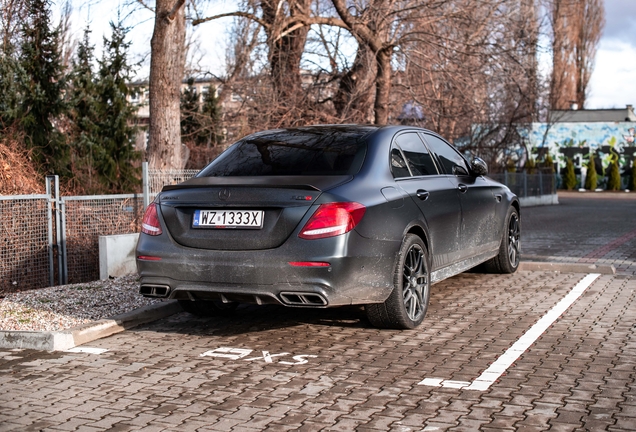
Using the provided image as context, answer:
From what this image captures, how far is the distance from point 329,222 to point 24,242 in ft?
17.4

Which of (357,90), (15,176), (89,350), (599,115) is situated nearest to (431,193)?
(89,350)

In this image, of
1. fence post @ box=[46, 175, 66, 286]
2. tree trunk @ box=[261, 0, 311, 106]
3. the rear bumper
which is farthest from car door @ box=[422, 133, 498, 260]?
tree trunk @ box=[261, 0, 311, 106]

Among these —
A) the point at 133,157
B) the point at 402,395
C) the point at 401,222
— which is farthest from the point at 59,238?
the point at 133,157

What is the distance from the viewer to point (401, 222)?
6672 millimetres

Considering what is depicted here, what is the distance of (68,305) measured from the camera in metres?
8.10

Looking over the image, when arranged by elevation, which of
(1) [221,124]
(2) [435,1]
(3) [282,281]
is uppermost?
(2) [435,1]

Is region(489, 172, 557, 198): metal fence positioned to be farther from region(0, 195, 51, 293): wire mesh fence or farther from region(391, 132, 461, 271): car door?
region(391, 132, 461, 271): car door

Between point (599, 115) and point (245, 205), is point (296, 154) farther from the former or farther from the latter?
point (599, 115)

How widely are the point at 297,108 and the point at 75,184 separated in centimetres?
598

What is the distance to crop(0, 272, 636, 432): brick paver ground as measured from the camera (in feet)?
14.8

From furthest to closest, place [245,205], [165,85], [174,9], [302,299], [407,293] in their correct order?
[165,85], [174,9], [407,293], [245,205], [302,299]

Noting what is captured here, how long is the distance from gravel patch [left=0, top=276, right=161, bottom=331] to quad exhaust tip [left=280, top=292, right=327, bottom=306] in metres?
1.99

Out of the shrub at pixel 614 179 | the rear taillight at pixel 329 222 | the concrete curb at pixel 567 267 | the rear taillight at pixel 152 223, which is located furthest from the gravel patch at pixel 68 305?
the shrub at pixel 614 179

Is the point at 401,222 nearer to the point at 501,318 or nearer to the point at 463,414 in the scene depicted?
the point at 501,318
